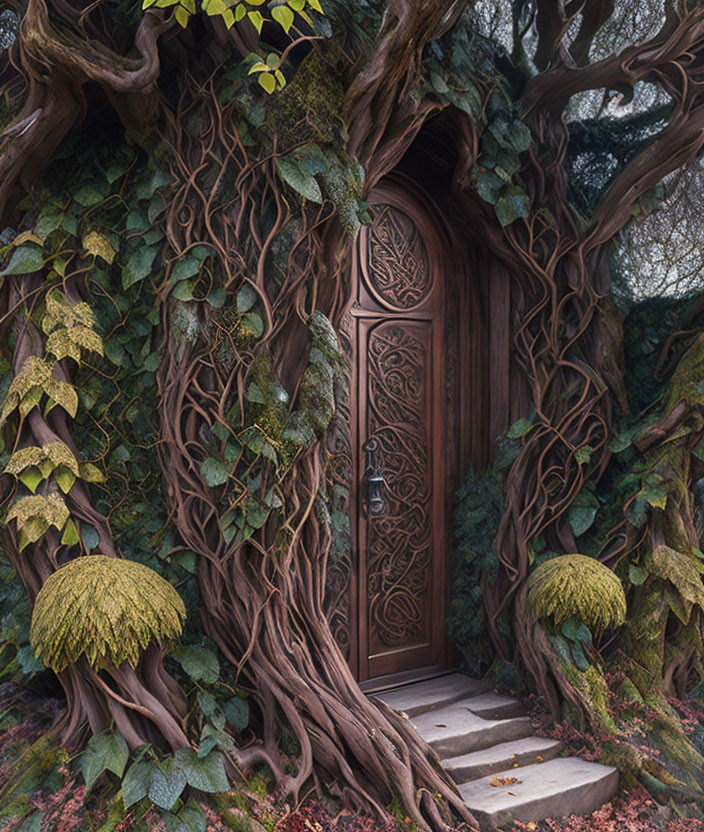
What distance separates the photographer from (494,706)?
3.74 m

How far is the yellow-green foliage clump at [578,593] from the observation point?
3486mm

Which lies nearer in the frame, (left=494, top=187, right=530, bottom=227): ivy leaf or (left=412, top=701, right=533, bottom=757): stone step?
(left=412, top=701, right=533, bottom=757): stone step

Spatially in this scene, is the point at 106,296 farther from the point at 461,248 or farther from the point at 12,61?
the point at 461,248

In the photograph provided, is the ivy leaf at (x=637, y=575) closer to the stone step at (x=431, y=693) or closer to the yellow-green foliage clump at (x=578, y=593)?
the yellow-green foliage clump at (x=578, y=593)

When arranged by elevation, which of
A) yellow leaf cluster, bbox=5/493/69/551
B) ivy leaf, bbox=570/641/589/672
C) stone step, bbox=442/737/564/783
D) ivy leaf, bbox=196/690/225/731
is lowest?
stone step, bbox=442/737/564/783

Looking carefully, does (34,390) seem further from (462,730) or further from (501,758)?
(501,758)

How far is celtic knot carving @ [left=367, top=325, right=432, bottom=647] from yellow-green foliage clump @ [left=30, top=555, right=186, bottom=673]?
1378mm

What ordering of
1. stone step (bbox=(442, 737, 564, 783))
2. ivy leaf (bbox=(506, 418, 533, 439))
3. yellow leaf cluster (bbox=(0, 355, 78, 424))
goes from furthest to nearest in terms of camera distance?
ivy leaf (bbox=(506, 418, 533, 439)), stone step (bbox=(442, 737, 564, 783)), yellow leaf cluster (bbox=(0, 355, 78, 424))

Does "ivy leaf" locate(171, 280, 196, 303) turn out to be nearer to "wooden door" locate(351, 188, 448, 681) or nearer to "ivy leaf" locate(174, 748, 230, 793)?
"wooden door" locate(351, 188, 448, 681)

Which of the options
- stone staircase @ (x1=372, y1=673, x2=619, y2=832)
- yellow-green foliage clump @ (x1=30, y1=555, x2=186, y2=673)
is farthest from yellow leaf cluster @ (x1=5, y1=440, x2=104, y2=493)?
A: stone staircase @ (x1=372, y1=673, x2=619, y2=832)

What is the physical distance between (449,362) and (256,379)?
56.7 inches

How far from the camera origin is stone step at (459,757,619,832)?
299cm

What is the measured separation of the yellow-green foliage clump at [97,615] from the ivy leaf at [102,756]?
268mm

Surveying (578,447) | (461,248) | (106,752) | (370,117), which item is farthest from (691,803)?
(370,117)
